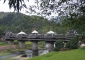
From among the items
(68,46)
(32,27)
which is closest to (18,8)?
(68,46)

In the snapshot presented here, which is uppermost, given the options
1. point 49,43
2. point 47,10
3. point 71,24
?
point 47,10

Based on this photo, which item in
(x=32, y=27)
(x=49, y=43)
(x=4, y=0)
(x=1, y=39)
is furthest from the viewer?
(x=32, y=27)

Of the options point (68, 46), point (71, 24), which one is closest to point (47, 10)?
point (71, 24)

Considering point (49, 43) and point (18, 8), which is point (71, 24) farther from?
point (49, 43)

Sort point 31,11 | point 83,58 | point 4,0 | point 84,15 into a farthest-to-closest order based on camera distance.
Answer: point 83,58 < point 31,11 < point 84,15 < point 4,0

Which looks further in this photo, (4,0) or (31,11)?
(31,11)

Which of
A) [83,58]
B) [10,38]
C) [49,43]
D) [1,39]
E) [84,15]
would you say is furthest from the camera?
[1,39]

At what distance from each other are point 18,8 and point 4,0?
491 mm

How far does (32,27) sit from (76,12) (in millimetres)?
111451

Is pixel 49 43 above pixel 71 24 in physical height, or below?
below

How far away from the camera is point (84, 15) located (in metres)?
9.80

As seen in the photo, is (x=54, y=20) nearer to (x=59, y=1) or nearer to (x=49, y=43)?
(x=59, y=1)

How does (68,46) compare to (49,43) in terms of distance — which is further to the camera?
(49,43)

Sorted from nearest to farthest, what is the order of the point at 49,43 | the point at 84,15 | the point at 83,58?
the point at 84,15 < the point at 83,58 < the point at 49,43
